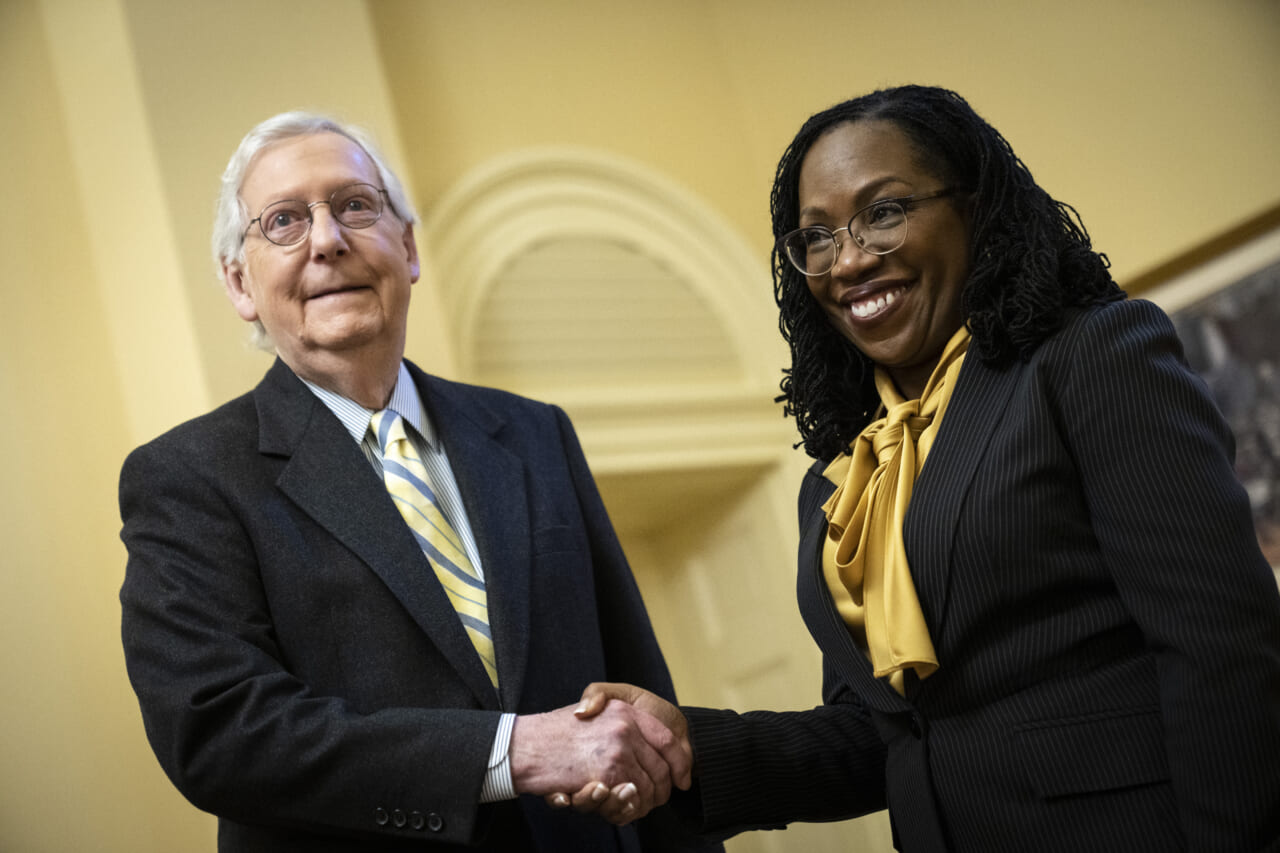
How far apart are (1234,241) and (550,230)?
83.7 inches

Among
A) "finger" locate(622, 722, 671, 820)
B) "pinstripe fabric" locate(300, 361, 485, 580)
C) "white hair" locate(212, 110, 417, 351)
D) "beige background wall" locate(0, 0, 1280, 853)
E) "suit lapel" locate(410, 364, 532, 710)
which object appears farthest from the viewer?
"beige background wall" locate(0, 0, 1280, 853)

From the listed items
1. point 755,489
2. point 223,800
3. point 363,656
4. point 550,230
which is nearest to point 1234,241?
point 755,489

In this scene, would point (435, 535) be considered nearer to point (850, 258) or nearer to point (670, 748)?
point (670, 748)

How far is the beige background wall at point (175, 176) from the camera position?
2.93 meters

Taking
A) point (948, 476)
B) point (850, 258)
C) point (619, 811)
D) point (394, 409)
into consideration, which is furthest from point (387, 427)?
point (948, 476)

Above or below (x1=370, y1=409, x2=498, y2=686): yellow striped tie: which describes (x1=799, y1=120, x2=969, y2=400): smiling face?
above

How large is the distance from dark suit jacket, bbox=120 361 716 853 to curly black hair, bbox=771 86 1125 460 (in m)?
0.55

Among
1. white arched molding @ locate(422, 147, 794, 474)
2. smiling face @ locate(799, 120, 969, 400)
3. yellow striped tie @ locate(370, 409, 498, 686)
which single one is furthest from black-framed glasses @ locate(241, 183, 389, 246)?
white arched molding @ locate(422, 147, 794, 474)

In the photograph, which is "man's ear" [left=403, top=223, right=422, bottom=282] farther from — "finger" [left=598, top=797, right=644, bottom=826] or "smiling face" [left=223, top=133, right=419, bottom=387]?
"finger" [left=598, top=797, right=644, bottom=826]

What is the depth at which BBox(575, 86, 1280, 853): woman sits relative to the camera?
4.56 feet

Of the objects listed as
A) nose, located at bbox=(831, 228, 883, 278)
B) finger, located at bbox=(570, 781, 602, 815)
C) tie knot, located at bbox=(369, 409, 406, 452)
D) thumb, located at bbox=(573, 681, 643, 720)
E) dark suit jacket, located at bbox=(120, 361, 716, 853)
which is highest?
nose, located at bbox=(831, 228, 883, 278)

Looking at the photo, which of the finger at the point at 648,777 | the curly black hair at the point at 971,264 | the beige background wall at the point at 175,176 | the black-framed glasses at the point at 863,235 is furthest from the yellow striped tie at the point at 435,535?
the beige background wall at the point at 175,176

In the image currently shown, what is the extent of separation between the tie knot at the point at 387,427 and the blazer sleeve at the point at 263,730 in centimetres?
38

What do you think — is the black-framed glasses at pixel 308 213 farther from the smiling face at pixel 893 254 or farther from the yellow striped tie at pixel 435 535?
the smiling face at pixel 893 254
